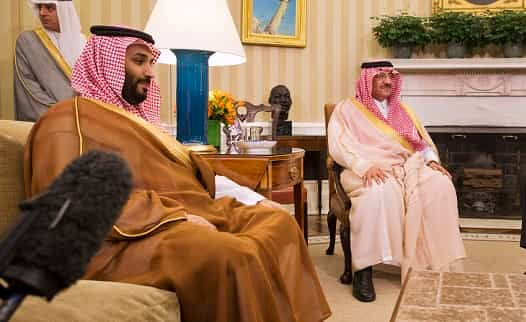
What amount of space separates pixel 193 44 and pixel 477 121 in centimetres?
379

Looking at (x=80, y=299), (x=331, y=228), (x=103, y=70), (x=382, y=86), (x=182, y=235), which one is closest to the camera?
(x=80, y=299)

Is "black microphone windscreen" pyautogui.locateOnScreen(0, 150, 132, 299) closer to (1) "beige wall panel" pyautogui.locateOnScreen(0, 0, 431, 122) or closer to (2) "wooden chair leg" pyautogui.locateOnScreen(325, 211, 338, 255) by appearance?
(2) "wooden chair leg" pyautogui.locateOnScreen(325, 211, 338, 255)

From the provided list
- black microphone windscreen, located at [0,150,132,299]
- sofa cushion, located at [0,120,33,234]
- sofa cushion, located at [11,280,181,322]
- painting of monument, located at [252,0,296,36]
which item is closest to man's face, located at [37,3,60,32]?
painting of monument, located at [252,0,296,36]

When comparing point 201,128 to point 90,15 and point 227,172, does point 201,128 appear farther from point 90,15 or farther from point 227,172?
point 90,15

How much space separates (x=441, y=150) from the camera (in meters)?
5.88

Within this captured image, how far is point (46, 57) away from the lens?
3.96 meters

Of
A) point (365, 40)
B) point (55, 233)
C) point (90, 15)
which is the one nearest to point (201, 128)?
point (55, 233)

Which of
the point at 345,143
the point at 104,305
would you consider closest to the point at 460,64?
the point at 345,143

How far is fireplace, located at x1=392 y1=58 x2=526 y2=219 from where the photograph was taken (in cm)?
564

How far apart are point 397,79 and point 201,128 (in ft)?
5.24

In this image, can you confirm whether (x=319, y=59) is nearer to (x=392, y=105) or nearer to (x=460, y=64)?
(x=460, y=64)

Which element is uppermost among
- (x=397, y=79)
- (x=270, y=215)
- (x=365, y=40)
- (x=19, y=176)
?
(x=365, y=40)

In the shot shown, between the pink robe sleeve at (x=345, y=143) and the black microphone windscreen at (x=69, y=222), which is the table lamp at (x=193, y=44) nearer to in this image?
the pink robe sleeve at (x=345, y=143)

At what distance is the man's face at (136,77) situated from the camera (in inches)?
89.8
